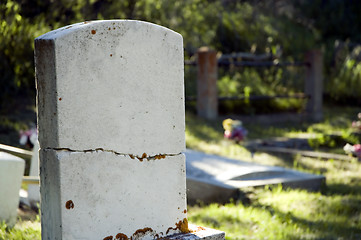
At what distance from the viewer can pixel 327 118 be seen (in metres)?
11.3

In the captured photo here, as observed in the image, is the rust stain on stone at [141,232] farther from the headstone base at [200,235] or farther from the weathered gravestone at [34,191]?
the weathered gravestone at [34,191]

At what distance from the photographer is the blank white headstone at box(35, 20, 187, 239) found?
1973 millimetres

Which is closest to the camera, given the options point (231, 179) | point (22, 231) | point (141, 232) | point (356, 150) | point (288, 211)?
point (141, 232)

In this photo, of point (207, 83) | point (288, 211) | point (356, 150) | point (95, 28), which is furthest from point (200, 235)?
point (207, 83)

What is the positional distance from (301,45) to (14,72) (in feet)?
33.5

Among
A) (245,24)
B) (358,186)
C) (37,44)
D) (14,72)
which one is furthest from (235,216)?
(245,24)

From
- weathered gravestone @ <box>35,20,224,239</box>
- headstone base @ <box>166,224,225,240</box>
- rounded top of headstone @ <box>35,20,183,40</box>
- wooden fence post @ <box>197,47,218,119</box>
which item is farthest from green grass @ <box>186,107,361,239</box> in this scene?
wooden fence post @ <box>197,47,218,119</box>

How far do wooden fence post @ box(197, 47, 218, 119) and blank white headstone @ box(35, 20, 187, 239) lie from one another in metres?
7.37

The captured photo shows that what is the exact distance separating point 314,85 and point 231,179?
23.2 ft

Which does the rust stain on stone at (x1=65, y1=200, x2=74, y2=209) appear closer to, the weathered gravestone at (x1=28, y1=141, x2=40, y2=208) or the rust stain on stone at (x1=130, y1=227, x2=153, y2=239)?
the rust stain on stone at (x1=130, y1=227, x2=153, y2=239)

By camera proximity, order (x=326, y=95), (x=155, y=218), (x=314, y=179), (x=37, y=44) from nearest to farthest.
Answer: (x=37, y=44)
(x=155, y=218)
(x=314, y=179)
(x=326, y=95)

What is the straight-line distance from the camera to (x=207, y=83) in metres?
9.63

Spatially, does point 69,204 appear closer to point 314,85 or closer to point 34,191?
point 34,191

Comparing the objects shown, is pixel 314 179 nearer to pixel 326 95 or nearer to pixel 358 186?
pixel 358 186
